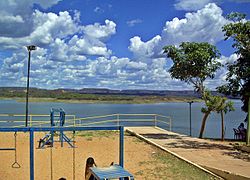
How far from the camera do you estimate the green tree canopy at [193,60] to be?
55.7 feet

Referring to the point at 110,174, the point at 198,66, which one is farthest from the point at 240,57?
the point at 110,174

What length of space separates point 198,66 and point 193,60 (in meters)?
0.40

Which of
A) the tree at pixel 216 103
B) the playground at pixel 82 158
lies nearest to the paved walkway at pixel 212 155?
the playground at pixel 82 158

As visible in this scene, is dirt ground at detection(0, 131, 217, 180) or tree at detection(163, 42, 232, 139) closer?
dirt ground at detection(0, 131, 217, 180)

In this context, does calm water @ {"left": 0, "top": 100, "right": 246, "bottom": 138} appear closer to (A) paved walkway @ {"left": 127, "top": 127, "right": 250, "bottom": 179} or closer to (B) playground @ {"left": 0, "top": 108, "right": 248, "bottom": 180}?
(A) paved walkway @ {"left": 127, "top": 127, "right": 250, "bottom": 179}

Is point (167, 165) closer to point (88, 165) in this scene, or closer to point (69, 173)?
point (69, 173)

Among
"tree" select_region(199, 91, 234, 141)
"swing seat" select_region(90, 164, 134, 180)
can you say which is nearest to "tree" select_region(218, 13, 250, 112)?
"tree" select_region(199, 91, 234, 141)

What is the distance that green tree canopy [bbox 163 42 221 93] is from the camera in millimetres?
16984

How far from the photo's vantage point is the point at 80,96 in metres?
96.9

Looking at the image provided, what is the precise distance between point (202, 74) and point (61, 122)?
7103mm

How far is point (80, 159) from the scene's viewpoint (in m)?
11.9

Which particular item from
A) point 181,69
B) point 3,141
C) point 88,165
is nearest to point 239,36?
point 181,69

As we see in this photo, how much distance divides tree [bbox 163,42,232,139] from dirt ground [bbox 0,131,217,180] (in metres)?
4.18

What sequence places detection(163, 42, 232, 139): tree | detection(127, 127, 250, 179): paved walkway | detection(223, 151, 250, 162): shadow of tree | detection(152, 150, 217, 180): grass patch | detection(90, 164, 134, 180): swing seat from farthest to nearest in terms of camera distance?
detection(163, 42, 232, 139): tree, detection(223, 151, 250, 162): shadow of tree, detection(127, 127, 250, 179): paved walkway, detection(152, 150, 217, 180): grass patch, detection(90, 164, 134, 180): swing seat
